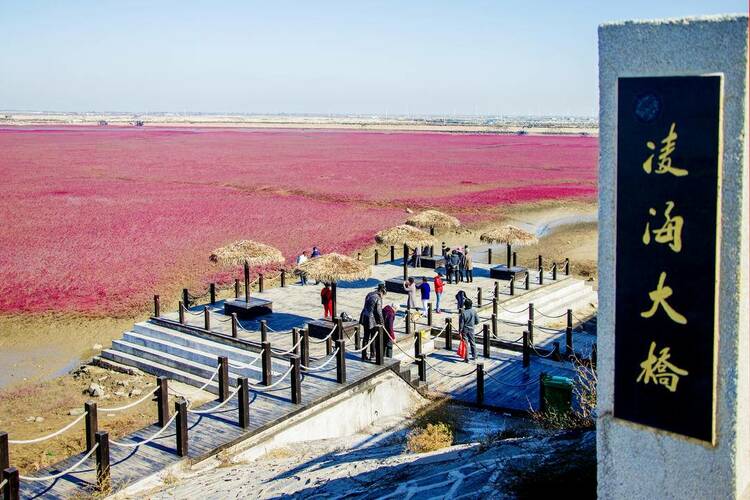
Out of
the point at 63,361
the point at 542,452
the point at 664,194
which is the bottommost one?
the point at 63,361

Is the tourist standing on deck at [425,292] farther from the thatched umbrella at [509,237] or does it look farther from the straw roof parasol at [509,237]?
the straw roof parasol at [509,237]

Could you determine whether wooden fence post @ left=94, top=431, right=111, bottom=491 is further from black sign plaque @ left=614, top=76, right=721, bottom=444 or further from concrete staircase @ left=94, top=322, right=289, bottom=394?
black sign plaque @ left=614, top=76, right=721, bottom=444

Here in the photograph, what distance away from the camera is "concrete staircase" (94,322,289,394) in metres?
14.8

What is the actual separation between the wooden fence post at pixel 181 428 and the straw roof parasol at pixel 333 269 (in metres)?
6.51

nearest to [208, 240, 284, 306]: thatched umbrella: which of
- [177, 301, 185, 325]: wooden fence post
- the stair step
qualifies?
[177, 301, 185, 325]: wooden fence post

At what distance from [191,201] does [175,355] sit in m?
27.6

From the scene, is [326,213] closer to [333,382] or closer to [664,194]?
[333,382]

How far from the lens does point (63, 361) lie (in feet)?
57.0

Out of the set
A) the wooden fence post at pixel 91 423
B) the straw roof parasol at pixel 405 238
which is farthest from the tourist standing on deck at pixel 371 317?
the straw roof parasol at pixel 405 238

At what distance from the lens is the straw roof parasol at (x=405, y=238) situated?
68.8 feet

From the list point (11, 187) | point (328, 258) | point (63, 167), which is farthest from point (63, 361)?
point (63, 167)

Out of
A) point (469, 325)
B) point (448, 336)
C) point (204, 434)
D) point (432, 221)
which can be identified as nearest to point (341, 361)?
point (204, 434)

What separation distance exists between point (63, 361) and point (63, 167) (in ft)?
161

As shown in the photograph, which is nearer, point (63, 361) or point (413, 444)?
point (413, 444)
